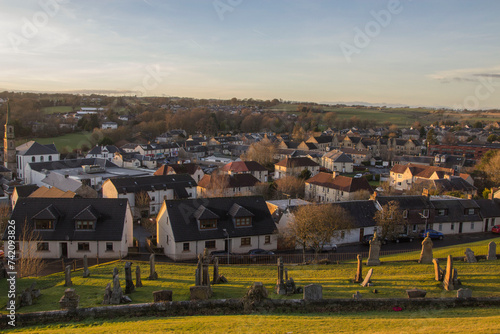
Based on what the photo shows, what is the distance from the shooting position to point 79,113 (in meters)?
152

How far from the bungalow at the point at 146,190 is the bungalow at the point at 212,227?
13570 millimetres

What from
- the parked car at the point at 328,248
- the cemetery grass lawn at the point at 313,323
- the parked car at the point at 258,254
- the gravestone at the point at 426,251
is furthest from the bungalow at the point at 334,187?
the cemetery grass lawn at the point at 313,323

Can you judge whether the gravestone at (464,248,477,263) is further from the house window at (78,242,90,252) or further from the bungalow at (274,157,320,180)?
the bungalow at (274,157,320,180)

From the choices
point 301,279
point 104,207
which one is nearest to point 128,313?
point 301,279

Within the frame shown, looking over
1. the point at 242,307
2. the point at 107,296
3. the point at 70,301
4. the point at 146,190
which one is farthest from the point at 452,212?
the point at 70,301

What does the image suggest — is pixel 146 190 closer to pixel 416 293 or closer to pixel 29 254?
pixel 29 254

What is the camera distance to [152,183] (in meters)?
46.7

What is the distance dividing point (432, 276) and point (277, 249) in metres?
14.8

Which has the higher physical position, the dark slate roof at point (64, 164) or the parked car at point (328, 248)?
the dark slate roof at point (64, 164)

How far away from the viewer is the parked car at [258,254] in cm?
2803

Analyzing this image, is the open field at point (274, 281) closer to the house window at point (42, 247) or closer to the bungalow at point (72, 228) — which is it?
the bungalow at point (72, 228)

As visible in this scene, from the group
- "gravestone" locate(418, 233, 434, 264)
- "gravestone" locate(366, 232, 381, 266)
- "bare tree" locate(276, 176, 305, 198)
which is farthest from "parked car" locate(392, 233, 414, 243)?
"bare tree" locate(276, 176, 305, 198)

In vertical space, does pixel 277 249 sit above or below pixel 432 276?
below

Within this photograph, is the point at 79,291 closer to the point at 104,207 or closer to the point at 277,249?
the point at 104,207
